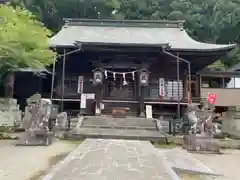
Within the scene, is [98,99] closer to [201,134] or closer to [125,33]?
[125,33]

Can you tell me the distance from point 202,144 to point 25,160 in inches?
229

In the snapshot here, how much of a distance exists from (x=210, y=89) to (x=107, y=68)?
28.5 ft

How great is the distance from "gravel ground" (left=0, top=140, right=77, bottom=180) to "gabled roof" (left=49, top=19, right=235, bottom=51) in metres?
12.4

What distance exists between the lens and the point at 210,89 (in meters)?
21.8

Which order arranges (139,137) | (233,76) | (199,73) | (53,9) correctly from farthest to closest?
(53,9) → (233,76) → (199,73) → (139,137)

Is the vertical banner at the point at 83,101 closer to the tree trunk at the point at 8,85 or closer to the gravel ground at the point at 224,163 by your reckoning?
the tree trunk at the point at 8,85

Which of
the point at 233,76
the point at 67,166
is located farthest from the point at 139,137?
the point at 233,76

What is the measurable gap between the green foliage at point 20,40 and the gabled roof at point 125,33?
652cm

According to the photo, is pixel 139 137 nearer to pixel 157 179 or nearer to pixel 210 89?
pixel 157 179

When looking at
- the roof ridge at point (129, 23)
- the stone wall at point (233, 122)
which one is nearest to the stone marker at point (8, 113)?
the roof ridge at point (129, 23)

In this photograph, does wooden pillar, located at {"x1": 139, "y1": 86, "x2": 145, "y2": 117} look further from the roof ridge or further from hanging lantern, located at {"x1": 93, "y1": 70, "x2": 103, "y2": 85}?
the roof ridge

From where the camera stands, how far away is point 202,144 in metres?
9.42

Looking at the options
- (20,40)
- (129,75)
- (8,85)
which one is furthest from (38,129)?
(129,75)

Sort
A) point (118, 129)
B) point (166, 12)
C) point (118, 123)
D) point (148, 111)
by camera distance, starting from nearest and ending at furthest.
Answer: point (118, 129) → point (118, 123) → point (148, 111) → point (166, 12)
